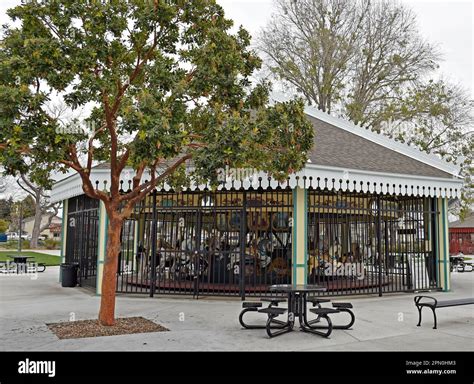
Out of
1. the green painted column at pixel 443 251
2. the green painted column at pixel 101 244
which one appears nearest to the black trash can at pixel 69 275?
the green painted column at pixel 101 244

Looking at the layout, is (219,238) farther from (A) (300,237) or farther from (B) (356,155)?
(B) (356,155)

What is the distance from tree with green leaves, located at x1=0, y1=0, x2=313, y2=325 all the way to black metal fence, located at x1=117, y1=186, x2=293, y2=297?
3.51 meters

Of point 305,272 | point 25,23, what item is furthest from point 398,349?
point 25,23

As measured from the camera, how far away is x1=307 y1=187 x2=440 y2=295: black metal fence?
13.0 metres

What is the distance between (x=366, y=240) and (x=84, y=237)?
9190 mm

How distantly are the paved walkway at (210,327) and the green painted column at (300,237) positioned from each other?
1594 mm

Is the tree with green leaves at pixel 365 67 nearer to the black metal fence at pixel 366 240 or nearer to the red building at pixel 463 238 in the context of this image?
the black metal fence at pixel 366 240

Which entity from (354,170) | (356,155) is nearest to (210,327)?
(354,170)

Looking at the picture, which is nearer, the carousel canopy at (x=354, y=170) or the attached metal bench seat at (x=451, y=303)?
the attached metal bench seat at (x=451, y=303)

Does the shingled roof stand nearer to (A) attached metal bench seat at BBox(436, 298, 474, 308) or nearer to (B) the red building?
(A) attached metal bench seat at BBox(436, 298, 474, 308)

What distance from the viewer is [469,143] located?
20.8 metres

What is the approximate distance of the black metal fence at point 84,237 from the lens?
1475 cm
